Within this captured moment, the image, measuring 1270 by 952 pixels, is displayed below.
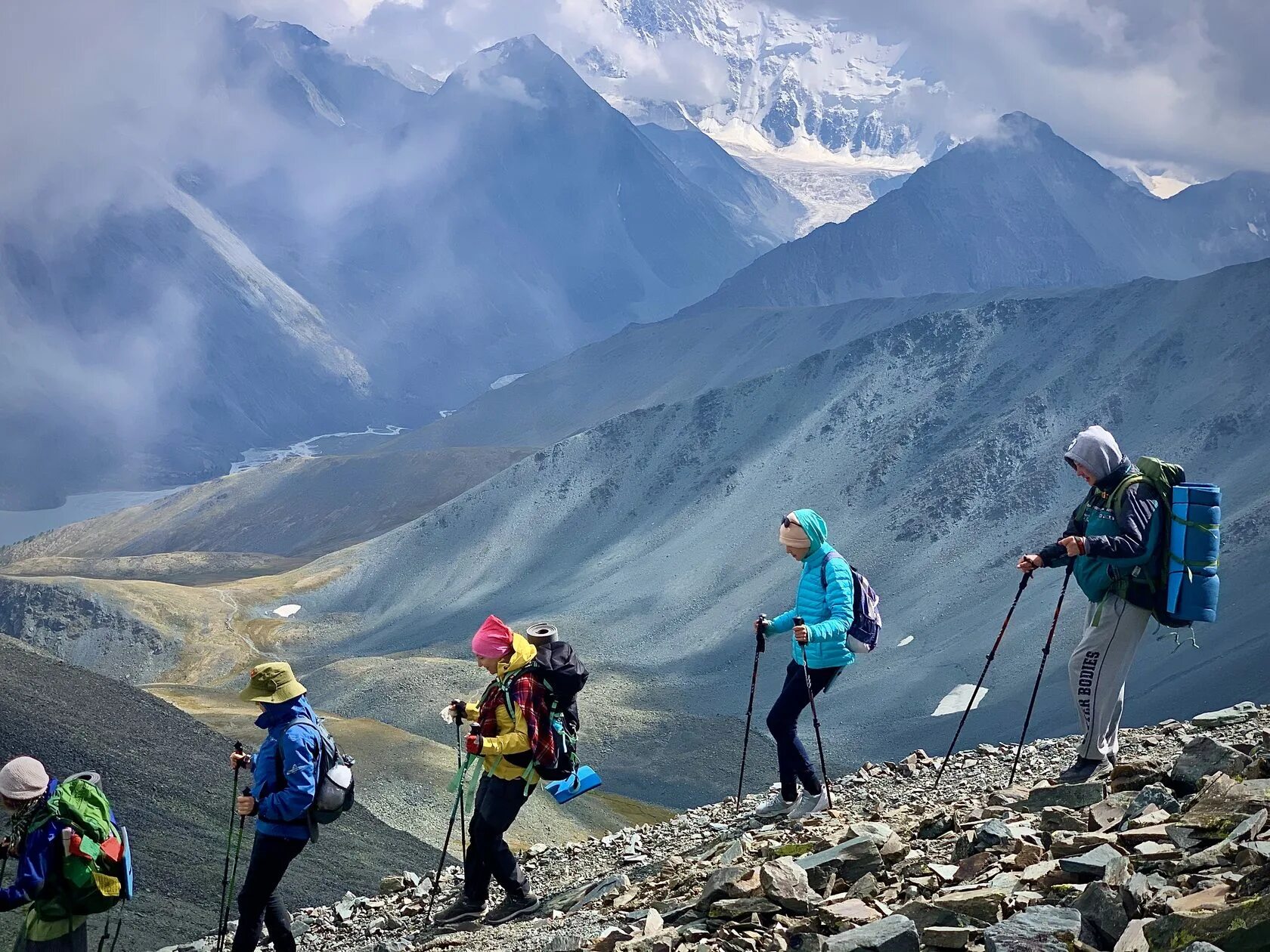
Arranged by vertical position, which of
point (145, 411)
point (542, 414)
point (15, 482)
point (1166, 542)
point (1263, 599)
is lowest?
point (1166, 542)

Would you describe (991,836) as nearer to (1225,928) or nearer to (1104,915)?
(1104,915)

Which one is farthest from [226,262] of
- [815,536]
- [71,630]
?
[815,536]

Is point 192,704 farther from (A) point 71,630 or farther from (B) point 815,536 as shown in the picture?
(B) point 815,536

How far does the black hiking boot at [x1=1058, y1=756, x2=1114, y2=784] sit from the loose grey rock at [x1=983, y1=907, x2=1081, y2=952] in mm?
3779

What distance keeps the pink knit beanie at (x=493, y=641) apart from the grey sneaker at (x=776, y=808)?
10.2 feet

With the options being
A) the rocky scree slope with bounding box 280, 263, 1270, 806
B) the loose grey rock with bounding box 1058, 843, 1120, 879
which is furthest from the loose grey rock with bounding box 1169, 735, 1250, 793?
the rocky scree slope with bounding box 280, 263, 1270, 806

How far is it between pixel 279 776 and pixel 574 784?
2.16m

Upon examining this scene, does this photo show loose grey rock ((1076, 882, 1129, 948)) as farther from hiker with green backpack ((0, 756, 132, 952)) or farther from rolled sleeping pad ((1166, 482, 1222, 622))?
hiker with green backpack ((0, 756, 132, 952))

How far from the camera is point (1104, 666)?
8.98 meters

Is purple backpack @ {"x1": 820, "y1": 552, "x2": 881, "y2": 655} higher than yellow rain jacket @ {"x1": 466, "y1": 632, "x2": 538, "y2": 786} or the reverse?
higher

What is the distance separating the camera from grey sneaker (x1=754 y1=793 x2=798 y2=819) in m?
10.1

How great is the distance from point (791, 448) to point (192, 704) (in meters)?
31.9

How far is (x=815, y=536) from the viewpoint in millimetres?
9359

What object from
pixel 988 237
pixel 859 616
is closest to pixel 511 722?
pixel 859 616
